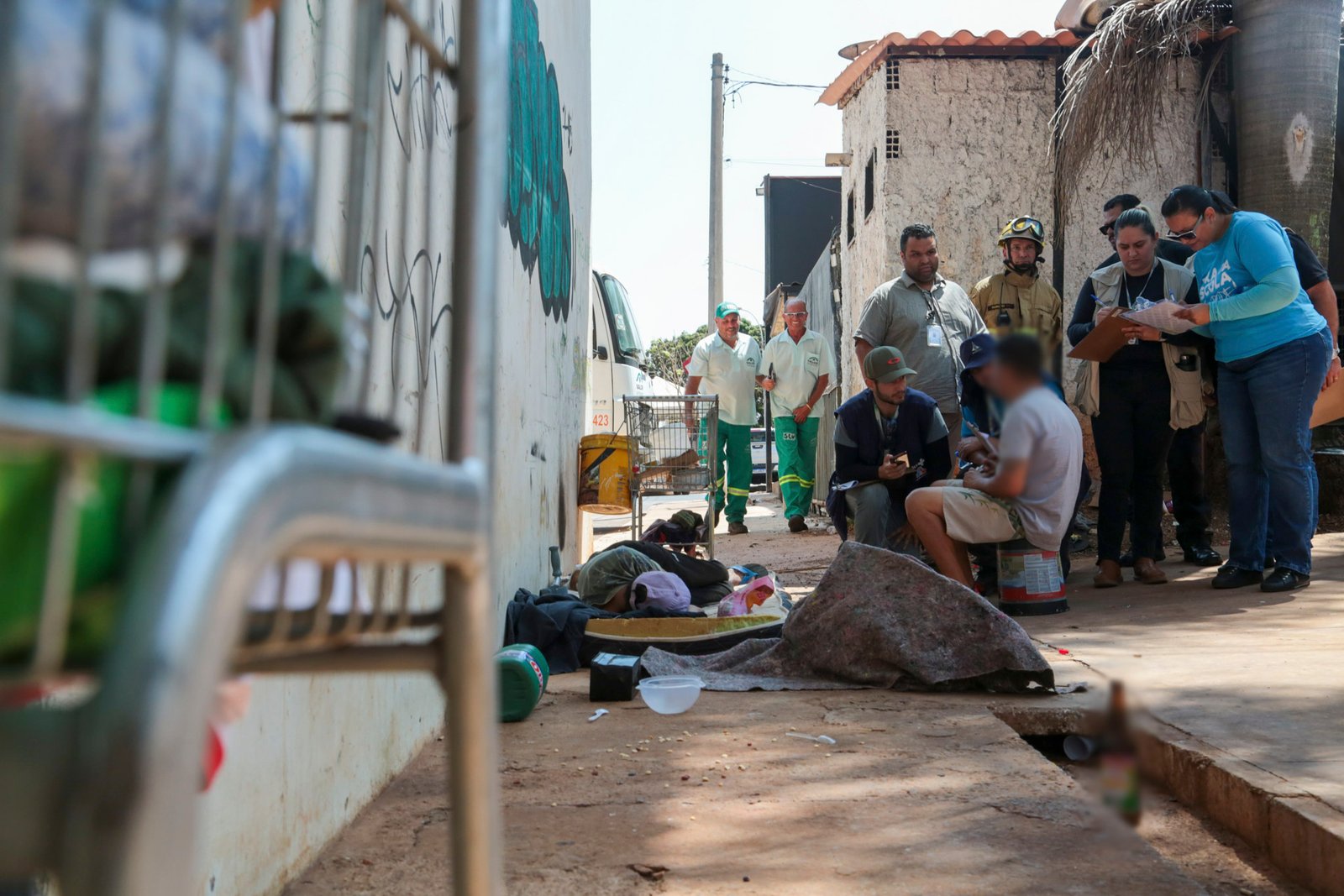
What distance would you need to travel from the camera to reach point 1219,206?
1.88 meters

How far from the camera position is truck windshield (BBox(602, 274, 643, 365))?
1170 cm

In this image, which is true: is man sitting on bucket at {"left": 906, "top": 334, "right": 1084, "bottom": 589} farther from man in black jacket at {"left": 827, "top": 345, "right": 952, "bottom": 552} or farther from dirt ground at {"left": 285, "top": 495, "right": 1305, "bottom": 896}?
dirt ground at {"left": 285, "top": 495, "right": 1305, "bottom": 896}

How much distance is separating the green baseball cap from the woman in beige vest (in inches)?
6.0

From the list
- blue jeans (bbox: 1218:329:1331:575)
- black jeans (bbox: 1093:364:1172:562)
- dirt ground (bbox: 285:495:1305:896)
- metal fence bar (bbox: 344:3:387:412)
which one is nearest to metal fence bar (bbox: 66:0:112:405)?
metal fence bar (bbox: 344:3:387:412)

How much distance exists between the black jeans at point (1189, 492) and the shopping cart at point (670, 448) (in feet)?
8.66

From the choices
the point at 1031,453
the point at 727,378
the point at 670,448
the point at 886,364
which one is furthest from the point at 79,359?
the point at 727,378

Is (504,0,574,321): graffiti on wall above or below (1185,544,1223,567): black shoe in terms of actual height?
above

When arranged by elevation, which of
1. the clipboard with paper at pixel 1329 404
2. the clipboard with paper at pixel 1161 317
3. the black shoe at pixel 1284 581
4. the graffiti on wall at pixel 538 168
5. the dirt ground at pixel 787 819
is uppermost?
the graffiti on wall at pixel 538 168

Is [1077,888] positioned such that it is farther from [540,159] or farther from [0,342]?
[540,159]

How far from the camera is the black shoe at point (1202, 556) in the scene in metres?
5.81

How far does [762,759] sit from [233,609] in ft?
8.17

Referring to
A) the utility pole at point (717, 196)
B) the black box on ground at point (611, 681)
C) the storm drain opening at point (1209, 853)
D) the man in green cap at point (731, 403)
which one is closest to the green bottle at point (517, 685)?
the black box on ground at point (611, 681)

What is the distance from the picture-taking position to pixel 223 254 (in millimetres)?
571

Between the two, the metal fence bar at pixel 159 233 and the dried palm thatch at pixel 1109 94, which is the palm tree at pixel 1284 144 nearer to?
the dried palm thatch at pixel 1109 94
